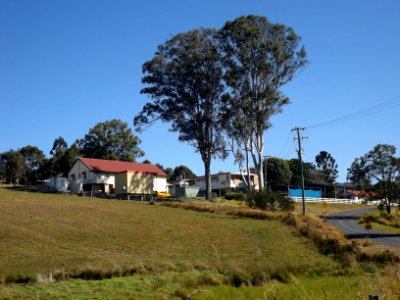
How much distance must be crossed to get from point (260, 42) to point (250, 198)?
57.6 ft

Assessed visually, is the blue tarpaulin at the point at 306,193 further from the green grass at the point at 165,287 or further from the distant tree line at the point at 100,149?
the green grass at the point at 165,287

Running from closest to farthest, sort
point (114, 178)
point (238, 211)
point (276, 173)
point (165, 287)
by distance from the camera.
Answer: point (165, 287) < point (238, 211) < point (114, 178) < point (276, 173)

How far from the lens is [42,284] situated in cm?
1811

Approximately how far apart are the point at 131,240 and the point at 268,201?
24116 millimetres

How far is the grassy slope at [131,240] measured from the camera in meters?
23.3

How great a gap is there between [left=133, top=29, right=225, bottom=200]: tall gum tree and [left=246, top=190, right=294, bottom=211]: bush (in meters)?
13.1

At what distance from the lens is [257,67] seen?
60375mm

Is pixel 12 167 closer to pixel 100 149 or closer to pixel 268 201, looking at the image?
pixel 100 149

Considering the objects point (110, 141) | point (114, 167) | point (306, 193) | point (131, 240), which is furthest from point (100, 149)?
point (131, 240)

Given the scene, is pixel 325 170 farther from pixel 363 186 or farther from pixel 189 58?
pixel 189 58

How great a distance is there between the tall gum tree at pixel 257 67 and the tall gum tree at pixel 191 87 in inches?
96.5

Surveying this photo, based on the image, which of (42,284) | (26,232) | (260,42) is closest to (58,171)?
(260,42)

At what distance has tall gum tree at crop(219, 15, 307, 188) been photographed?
5984 centimetres

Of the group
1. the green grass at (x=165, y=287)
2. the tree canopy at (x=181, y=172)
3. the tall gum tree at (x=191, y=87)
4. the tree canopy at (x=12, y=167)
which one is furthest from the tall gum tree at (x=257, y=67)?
the tree canopy at (x=181, y=172)
